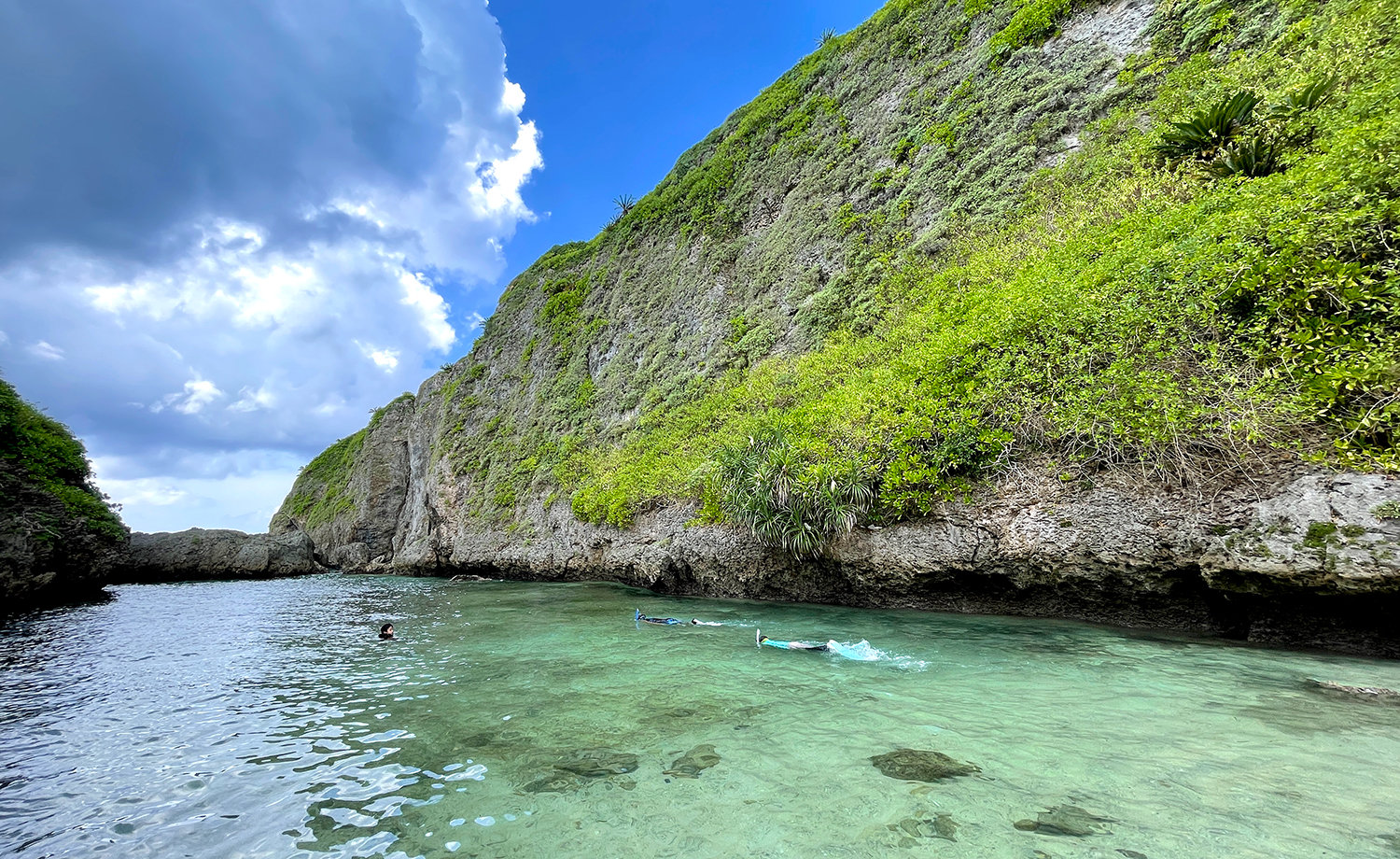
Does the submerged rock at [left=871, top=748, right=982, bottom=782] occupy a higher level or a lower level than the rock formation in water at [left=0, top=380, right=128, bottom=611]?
lower

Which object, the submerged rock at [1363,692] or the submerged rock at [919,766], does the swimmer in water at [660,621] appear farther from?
the submerged rock at [1363,692]

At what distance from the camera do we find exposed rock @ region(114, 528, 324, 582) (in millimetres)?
26906

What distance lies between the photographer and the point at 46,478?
15547 mm

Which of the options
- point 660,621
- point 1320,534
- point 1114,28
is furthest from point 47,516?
point 1114,28

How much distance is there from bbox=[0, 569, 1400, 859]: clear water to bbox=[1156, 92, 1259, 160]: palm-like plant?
25.4 feet

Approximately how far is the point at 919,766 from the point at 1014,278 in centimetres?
919

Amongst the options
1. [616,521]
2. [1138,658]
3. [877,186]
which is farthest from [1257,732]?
[877,186]

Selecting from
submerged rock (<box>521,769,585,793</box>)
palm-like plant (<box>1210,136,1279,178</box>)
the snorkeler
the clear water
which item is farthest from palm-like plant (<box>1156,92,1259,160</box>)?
submerged rock (<box>521,769,585,793</box>)

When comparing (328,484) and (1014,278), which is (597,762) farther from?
(328,484)

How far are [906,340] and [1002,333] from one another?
Answer: 3152 mm

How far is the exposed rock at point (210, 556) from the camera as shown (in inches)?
1059

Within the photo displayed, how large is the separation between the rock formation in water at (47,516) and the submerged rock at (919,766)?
18.8 metres

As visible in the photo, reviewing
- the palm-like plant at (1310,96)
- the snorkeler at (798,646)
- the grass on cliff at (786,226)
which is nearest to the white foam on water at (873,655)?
the snorkeler at (798,646)

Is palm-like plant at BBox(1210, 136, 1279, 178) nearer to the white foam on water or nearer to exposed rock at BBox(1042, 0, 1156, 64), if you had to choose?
exposed rock at BBox(1042, 0, 1156, 64)
